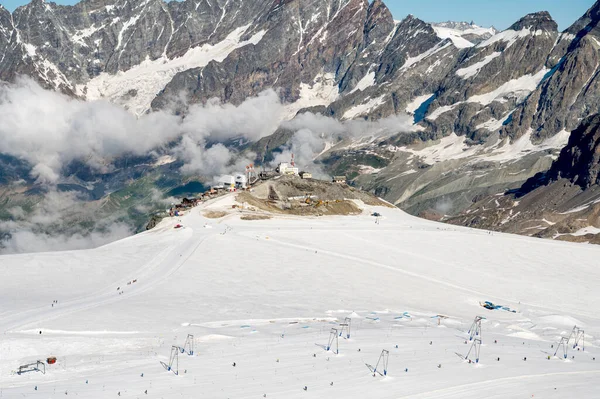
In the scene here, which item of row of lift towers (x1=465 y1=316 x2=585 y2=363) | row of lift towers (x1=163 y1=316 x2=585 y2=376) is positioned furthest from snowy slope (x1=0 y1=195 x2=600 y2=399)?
row of lift towers (x1=465 y1=316 x2=585 y2=363)

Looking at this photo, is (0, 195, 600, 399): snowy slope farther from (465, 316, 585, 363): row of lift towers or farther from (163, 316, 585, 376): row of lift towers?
(465, 316, 585, 363): row of lift towers

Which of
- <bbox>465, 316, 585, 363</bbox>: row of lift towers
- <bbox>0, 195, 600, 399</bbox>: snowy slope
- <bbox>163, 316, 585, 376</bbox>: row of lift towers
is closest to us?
<bbox>0, 195, 600, 399</bbox>: snowy slope

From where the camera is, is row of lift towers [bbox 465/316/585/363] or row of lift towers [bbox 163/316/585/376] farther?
row of lift towers [bbox 465/316/585/363]

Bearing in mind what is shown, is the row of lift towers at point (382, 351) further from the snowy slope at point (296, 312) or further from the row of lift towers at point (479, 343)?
the snowy slope at point (296, 312)

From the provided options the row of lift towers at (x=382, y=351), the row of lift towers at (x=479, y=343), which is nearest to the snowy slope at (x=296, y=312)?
the row of lift towers at (x=382, y=351)

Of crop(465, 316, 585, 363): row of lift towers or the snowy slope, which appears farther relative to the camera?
crop(465, 316, 585, 363): row of lift towers

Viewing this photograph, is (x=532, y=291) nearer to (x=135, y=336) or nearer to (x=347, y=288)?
(x=347, y=288)

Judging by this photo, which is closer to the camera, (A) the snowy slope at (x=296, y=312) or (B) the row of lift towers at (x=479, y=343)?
(A) the snowy slope at (x=296, y=312)

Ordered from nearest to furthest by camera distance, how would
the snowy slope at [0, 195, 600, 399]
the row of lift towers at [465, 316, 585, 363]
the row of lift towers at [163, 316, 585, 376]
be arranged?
the snowy slope at [0, 195, 600, 399] < the row of lift towers at [163, 316, 585, 376] < the row of lift towers at [465, 316, 585, 363]
